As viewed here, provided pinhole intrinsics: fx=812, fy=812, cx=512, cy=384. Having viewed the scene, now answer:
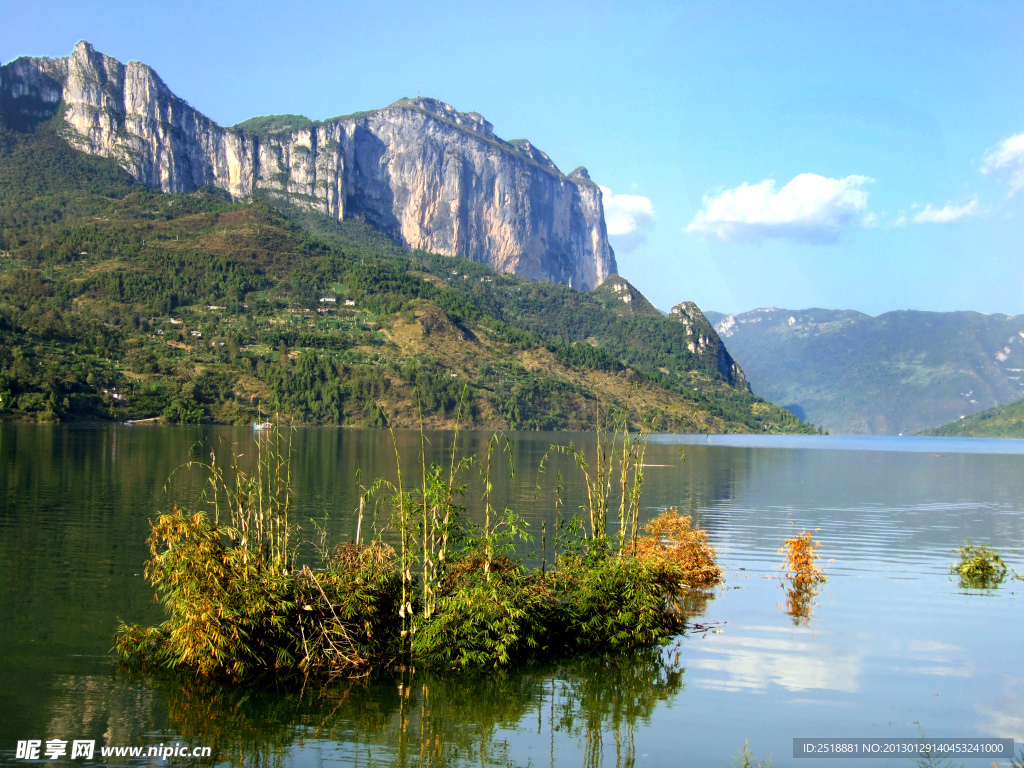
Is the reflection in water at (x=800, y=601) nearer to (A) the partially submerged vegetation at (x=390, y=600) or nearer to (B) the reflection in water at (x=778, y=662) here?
(B) the reflection in water at (x=778, y=662)

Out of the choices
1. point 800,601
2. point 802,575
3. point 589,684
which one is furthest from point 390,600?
point 802,575

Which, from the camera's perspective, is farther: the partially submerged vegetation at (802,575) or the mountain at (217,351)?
the mountain at (217,351)

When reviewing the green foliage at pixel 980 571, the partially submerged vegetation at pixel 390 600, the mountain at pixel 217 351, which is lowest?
the green foliage at pixel 980 571

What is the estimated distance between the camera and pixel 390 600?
46.7ft

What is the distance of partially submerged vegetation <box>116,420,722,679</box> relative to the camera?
41.5 ft

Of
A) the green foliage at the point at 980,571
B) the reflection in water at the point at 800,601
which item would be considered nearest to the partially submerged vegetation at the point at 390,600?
the reflection in water at the point at 800,601

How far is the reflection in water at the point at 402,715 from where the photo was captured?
10727 millimetres

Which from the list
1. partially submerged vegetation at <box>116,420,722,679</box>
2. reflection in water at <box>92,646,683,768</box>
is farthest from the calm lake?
partially submerged vegetation at <box>116,420,722,679</box>

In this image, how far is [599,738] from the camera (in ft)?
37.9

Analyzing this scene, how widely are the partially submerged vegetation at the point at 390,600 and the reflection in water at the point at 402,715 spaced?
522 millimetres

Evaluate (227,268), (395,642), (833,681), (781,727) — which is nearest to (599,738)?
(781,727)

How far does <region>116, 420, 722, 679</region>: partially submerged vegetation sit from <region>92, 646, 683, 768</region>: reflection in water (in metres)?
0.52

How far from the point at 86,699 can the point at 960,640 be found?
17016 millimetres

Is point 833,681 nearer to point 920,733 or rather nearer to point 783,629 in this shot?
point 920,733
